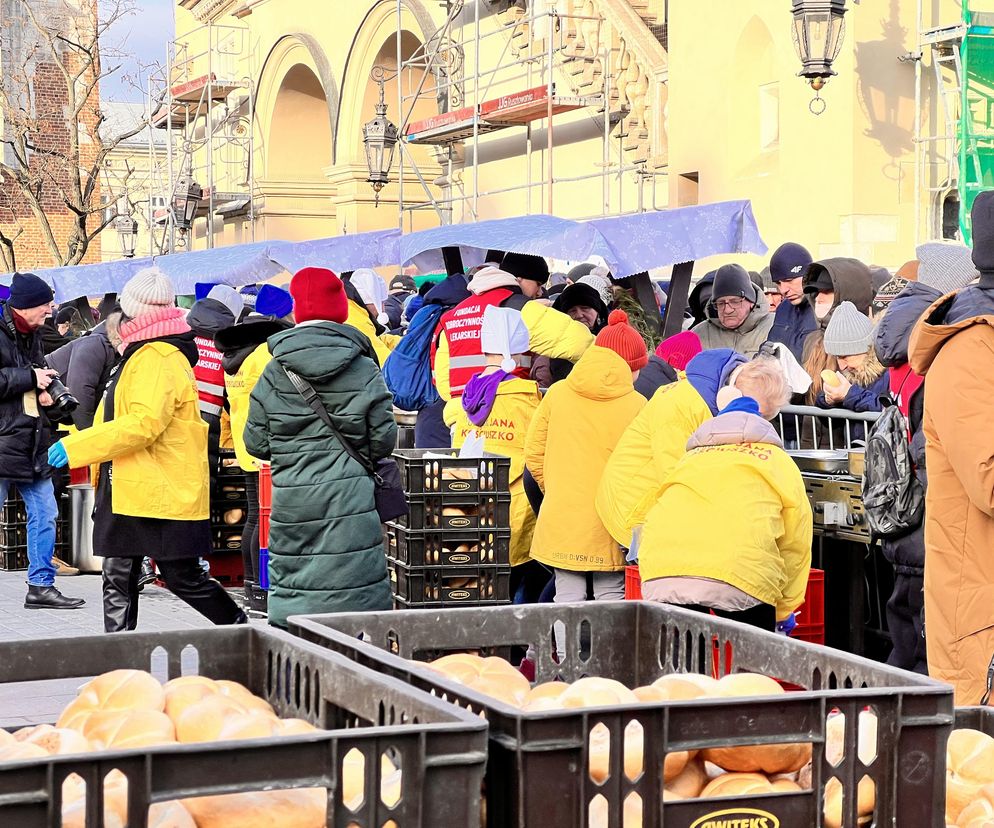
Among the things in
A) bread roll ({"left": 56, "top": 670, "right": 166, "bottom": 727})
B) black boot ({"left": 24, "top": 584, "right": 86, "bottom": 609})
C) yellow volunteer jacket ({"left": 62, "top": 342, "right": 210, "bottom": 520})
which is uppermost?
yellow volunteer jacket ({"left": 62, "top": 342, "right": 210, "bottom": 520})

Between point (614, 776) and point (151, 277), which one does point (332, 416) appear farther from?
point (614, 776)

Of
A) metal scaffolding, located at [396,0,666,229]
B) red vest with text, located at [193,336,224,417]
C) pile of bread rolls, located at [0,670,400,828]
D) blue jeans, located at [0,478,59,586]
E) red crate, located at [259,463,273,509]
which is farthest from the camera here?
metal scaffolding, located at [396,0,666,229]

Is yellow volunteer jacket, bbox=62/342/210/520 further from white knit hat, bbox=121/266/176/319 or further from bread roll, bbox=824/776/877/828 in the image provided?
bread roll, bbox=824/776/877/828

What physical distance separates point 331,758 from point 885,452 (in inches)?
161

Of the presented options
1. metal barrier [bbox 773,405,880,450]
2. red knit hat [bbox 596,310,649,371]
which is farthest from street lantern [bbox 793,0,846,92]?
red knit hat [bbox 596,310,649,371]

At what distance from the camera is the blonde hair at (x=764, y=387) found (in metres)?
6.25

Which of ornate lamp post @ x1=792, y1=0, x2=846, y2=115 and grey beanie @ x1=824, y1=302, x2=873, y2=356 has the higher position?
ornate lamp post @ x1=792, y1=0, x2=846, y2=115

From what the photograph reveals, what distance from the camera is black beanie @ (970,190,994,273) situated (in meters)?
4.64

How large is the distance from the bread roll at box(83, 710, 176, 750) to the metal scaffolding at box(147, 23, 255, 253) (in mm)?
32381

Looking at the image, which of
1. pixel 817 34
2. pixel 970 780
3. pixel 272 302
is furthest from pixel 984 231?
pixel 817 34

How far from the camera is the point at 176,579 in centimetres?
802

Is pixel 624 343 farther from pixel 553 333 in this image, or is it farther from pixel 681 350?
pixel 553 333

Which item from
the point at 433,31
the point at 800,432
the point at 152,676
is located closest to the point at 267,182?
the point at 433,31

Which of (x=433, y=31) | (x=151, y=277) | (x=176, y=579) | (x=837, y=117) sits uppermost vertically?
(x=433, y=31)
